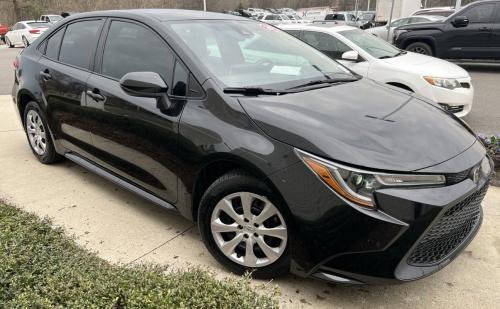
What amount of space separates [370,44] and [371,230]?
5.70 meters

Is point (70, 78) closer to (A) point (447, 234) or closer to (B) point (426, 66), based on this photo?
(A) point (447, 234)

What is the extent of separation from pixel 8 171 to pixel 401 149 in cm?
415

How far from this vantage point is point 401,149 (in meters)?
2.42

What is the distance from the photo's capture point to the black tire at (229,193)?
2.52 meters

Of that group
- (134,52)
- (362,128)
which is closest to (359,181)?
(362,128)

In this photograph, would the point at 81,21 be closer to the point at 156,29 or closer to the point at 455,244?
the point at 156,29

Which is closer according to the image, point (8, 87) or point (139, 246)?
point (139, 246)

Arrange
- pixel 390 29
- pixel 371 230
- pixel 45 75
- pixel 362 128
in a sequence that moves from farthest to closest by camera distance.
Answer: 1. pixel 390 29
2. pixel 45 75
3. pixel 362 128
4. pixel 371 230

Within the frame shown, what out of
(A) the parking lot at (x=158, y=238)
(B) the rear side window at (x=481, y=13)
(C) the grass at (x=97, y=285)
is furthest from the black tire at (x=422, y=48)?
(C) the grass at (x=97, y=285)

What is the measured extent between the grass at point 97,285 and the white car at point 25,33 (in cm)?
2416

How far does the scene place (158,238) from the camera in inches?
132

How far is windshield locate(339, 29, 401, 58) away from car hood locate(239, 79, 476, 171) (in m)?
4.16

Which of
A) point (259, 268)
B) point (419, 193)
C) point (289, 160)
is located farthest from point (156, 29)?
point (419, 193)

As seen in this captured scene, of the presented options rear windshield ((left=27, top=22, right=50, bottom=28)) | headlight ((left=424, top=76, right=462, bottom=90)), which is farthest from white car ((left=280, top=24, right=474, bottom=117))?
rear windshield ((left=27, top=22, right=50, bottom=28))
